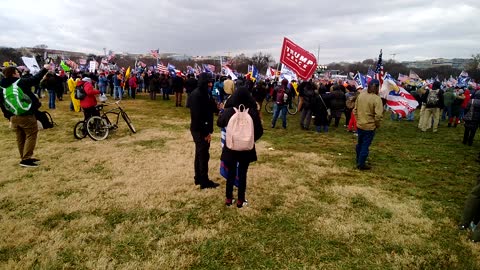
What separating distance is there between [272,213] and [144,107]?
508 inches

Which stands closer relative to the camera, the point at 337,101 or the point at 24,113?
the point at 24,113

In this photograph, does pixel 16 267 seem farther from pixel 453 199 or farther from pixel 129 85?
pixel 129 85

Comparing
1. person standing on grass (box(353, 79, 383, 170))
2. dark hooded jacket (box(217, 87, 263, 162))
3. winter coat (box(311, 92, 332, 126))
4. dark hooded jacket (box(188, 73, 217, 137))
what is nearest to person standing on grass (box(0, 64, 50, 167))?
dark hooded jacket (box(188, 73, 217, 137))

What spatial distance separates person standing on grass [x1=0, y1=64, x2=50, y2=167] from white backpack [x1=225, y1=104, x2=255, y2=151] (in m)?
4.06

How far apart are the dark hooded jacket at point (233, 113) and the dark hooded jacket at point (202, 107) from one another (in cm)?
57

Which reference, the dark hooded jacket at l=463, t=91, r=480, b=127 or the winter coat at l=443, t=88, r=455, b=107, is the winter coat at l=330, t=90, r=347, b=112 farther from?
the winter coat at l=443, t=88, r=455, b=107

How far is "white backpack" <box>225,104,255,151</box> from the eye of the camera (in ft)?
13.4

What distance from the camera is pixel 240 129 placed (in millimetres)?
4074

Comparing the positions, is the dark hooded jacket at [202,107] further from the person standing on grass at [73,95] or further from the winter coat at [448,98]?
the winter coat at [448,98]

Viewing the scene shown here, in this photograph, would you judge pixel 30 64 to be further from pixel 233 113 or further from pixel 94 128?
pixel 233 113

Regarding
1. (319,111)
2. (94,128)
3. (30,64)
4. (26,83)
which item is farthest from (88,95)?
(30,64)

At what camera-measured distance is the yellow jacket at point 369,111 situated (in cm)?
627

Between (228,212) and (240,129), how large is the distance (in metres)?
1.30

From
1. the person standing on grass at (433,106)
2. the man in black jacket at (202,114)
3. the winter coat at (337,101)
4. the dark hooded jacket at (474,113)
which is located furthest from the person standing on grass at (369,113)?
the person standing on grass at (433,106)
